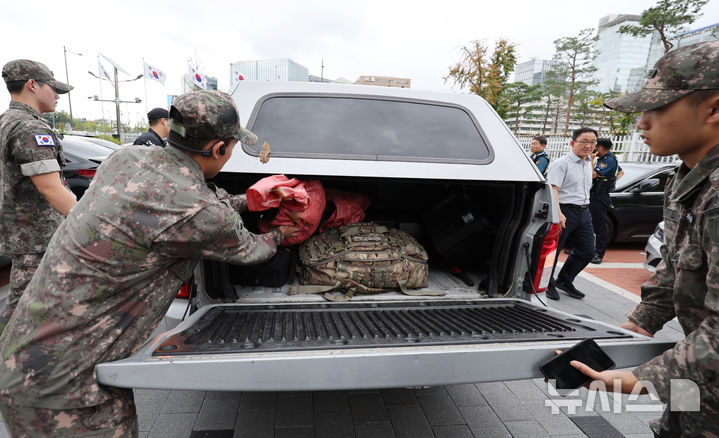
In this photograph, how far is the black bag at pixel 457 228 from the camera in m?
2.46

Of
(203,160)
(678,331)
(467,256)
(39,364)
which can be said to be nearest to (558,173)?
(678,331)

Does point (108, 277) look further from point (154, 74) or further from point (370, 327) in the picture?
point (154, 74)

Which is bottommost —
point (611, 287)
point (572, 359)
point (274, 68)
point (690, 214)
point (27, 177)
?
point (611, 287)

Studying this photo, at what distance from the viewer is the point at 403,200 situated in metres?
3.18

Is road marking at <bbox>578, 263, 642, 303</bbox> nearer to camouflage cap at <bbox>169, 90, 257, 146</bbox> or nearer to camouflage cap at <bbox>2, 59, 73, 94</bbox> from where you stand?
camouflage cap at <bbox>169, 90, 257, 146</bbox>

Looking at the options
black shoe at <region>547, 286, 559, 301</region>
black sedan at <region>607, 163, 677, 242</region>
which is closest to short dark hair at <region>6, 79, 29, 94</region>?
black shoe at <region>547, 286, 559, 301</region>

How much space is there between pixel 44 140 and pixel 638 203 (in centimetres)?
741

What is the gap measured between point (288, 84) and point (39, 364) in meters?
1.91

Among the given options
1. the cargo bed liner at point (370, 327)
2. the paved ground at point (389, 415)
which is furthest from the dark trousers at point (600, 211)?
the cargo bed liner at point (370, 327)

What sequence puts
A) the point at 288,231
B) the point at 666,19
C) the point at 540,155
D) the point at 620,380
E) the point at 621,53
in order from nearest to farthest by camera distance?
the point at 620,380 < the point at 288,231 < the point at 540,155 < the point at 666,19 < the point at 621,53

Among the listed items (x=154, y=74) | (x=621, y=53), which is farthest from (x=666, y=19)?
(x=621, y=53)

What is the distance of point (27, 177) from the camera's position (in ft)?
7.54

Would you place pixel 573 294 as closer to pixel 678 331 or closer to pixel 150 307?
pixel 678 331

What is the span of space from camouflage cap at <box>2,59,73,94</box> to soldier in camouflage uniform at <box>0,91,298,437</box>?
5.63 ft
